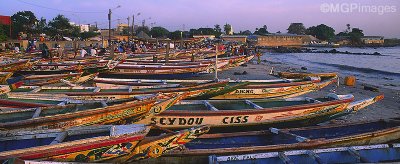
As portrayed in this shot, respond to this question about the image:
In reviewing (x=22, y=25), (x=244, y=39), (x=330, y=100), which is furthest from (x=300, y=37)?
(x=330, y=100)

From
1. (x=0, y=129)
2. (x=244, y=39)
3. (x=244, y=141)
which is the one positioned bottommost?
(x=244, y=141)

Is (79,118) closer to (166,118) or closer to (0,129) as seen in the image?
(0,129)

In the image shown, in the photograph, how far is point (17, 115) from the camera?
7.34 m

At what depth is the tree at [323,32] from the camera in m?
126

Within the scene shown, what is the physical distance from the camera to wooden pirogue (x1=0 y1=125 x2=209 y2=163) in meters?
4.69

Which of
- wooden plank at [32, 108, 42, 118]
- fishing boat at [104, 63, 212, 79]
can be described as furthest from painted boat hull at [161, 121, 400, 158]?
fishing boat at [104, 63, 212, 79]

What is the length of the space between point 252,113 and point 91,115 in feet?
13.3

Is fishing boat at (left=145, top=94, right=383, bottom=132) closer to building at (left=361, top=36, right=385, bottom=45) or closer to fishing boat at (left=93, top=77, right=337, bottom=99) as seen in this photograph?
fishing boat at (left=93, top=77, right=337, bottom=99)

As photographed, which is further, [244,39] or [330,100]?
[244,39]

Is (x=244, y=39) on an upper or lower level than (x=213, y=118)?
upper

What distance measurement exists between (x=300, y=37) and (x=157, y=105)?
317 ft

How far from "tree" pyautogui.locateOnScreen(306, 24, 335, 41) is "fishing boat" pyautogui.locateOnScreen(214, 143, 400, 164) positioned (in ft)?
417

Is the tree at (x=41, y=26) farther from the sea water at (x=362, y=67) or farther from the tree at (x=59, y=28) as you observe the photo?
the sea water at (x=362, y=67)

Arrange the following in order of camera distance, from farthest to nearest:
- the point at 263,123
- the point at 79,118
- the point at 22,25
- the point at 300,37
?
the point at 300,37
the point at 22,25
the point at 263,123
the point at 79,118
